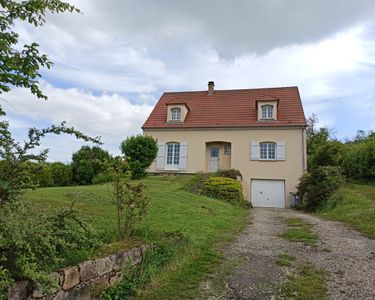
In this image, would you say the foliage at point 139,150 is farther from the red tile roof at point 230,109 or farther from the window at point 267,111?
the window at point 267,111

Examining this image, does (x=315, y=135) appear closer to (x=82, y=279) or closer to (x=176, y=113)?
(x=176, y=113)

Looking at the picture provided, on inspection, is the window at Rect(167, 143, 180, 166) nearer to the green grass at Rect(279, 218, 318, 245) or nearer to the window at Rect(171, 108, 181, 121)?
the window at Rect(171, 108, 181, 121)

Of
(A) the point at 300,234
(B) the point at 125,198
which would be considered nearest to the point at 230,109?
(A) the point at 300,234

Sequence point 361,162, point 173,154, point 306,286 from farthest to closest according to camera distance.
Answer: point 173,154, point 361,162, point 306,286

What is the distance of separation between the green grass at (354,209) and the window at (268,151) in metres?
6.29

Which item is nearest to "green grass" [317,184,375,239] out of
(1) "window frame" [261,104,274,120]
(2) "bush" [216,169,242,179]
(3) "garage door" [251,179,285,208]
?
(3) "garage door" [251,179,285,208]

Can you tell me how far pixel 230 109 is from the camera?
80.1 ft

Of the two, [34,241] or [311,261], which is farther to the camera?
[311,261]

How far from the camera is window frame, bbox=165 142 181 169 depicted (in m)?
23.9

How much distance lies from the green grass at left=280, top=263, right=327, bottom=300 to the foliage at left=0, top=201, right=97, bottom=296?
273cm

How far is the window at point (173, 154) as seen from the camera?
23.9m

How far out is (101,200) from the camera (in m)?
9.33

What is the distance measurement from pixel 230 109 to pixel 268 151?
4.35 m

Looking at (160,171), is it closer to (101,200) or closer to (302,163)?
(302,163)
